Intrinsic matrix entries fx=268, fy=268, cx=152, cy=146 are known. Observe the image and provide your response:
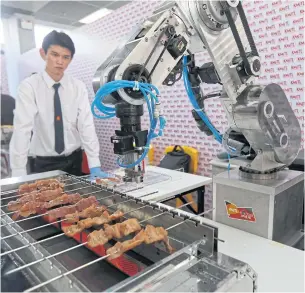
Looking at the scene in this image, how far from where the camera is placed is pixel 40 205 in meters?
1.24

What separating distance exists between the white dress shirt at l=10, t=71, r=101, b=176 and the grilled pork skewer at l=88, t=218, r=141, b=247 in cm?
146

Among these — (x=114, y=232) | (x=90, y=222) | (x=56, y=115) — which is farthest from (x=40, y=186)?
(x=56, y=115)

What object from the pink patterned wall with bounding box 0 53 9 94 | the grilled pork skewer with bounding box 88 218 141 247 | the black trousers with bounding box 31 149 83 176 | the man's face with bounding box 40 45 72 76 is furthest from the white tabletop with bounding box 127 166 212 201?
the pink patterned wall with bounding box 0 53 9 94

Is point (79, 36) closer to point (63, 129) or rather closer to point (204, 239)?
point (63, 129)

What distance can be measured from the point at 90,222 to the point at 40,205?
1.12ft

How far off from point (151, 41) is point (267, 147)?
2.24ft

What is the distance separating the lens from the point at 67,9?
18.0 feet

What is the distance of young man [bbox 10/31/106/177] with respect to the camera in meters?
2.35

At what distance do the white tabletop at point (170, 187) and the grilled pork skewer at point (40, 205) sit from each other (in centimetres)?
36

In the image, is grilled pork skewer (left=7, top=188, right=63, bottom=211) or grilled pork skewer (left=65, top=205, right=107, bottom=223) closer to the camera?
grilled pork skewer (left=65, top=205, right=107, bottom=223)

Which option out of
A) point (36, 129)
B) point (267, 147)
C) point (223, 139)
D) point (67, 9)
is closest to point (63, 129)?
point (36, 129)

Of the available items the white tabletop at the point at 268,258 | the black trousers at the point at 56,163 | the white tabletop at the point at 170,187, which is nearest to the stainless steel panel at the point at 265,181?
the white tabletop at the point at 268,258

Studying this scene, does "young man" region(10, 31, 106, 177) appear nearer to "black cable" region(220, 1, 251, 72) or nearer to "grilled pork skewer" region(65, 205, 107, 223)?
"grilled pork skewer" region(65, 205, 107, 223)

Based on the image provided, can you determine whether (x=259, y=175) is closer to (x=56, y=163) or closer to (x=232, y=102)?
(x=232, y=102)
